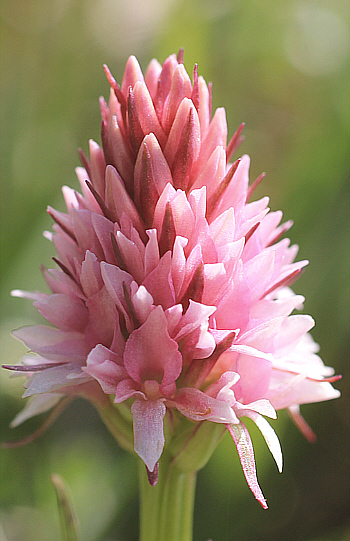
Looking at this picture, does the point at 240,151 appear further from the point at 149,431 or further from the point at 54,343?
the point at 149,431

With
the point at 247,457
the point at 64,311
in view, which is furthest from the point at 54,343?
the point at 247,457

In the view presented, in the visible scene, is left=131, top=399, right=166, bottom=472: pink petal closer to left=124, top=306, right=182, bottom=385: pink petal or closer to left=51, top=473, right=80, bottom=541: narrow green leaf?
left=124, top=306, right=182, bottom=385: pink petal

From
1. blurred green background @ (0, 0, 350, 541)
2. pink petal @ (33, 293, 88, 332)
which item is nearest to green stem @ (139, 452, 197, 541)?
pink petal @ (33, 293, 88, 332)

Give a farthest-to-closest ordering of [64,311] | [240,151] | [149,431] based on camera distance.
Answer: [240,151] → [64,311] → [149,431]

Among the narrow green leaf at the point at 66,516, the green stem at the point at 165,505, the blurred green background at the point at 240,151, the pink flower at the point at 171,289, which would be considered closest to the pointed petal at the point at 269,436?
the pink flower at the point at 171,289

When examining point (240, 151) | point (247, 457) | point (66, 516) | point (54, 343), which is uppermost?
point (240, 151)

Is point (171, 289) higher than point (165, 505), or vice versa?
point (171, 289)

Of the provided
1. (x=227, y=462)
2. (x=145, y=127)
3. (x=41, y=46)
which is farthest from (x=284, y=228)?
(x=41, y=46)
